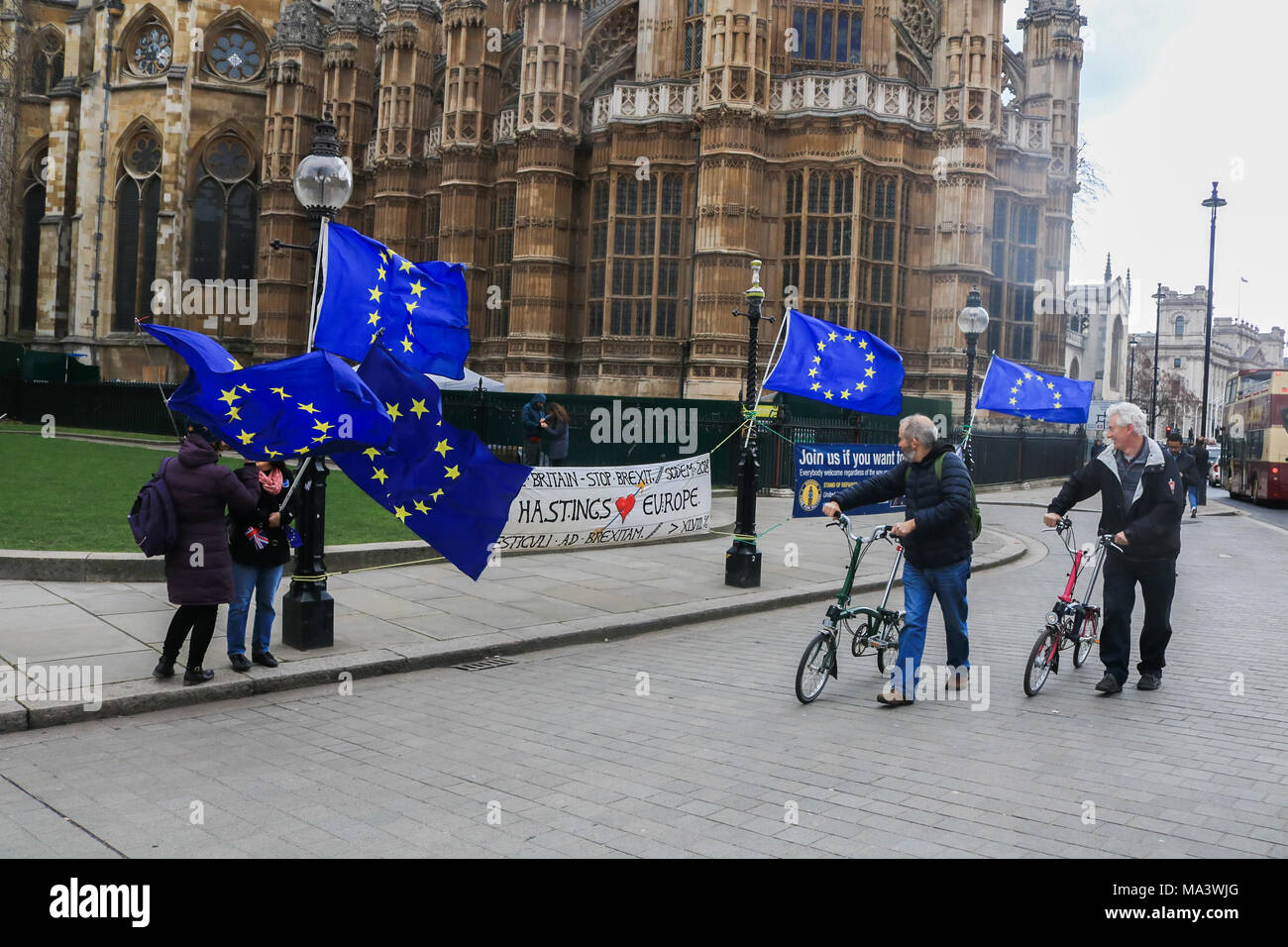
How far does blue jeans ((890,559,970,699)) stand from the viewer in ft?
23.7

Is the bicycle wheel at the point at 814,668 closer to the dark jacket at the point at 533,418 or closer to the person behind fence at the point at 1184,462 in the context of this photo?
the person behind fence at the point at 1184,462

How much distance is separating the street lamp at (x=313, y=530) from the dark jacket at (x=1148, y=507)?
5346 millimetres

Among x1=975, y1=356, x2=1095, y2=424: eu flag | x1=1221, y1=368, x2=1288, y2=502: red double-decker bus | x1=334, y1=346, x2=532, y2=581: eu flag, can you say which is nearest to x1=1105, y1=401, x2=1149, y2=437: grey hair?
x1=334, y1=346, x2=532, y2=581: eu flag

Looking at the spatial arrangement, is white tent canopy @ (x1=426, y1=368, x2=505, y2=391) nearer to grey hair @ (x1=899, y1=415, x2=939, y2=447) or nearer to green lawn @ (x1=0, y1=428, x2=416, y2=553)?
green lawn @ (x1=0, y1=428, x2=416, y2=553)

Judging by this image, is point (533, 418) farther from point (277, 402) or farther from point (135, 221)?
point (135, 221)

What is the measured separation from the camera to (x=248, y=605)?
25.7ft

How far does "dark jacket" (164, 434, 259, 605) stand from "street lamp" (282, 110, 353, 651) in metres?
1.27

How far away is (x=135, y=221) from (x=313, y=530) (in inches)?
1700

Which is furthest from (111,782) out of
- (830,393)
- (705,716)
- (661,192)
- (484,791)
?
(661,192)

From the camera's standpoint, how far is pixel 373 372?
8766 millimetres

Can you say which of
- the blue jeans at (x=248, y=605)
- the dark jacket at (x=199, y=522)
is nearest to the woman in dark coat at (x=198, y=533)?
the dark jacket at (x=199, y=522)

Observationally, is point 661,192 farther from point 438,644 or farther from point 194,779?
point 194,779

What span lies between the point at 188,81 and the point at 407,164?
552 inches

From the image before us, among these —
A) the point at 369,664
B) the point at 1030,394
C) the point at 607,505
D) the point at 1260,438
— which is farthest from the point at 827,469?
the point at 1260,438
